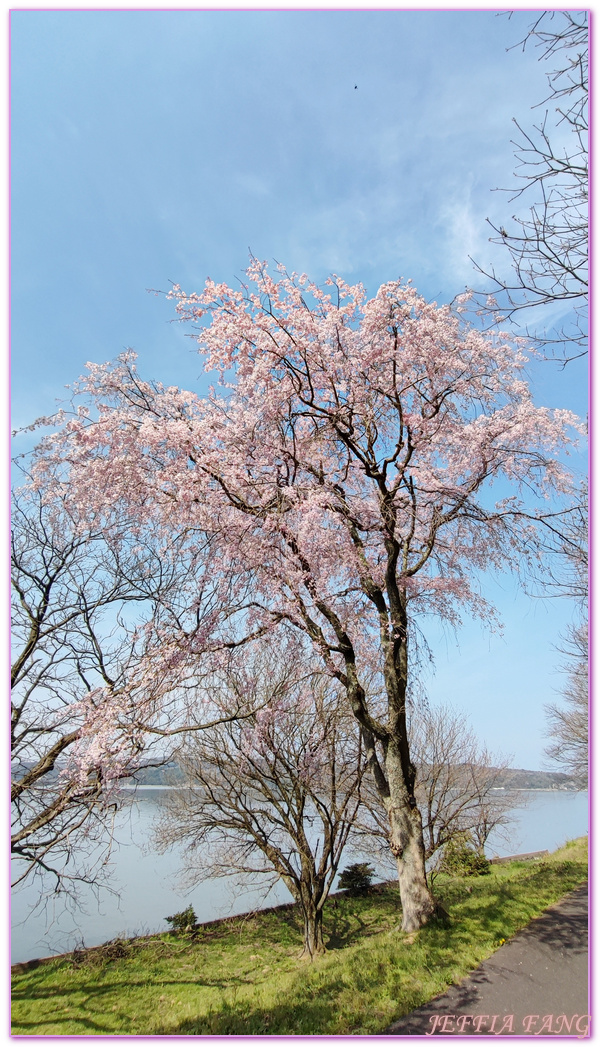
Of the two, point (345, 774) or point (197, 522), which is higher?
point (197, 522)

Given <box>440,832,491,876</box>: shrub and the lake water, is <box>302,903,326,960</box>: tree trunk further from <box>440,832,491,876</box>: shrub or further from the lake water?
<box>440,832,491,876</box>: shrub

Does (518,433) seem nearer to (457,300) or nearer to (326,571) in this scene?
(457,300)

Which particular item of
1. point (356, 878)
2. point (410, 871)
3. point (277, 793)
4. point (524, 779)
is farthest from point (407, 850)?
point (524, 779)

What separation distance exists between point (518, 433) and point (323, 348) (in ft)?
8.80

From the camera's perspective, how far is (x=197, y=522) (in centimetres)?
662

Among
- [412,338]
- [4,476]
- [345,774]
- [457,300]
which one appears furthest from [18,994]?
[457,300]

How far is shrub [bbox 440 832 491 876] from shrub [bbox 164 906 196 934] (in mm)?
5955

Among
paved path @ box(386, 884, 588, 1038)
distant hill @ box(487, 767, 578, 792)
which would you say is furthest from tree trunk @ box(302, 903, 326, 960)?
distant hill @ box(487, 767, 578, 792)

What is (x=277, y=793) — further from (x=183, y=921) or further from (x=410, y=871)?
(x=410, y=871)

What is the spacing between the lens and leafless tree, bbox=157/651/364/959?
31.9 feet

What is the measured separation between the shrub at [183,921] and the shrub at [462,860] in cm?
596

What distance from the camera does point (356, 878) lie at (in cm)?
1417

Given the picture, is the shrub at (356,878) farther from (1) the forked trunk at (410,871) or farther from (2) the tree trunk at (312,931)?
(1) the forked trunk at (410,871)

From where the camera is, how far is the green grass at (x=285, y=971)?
4578mm
